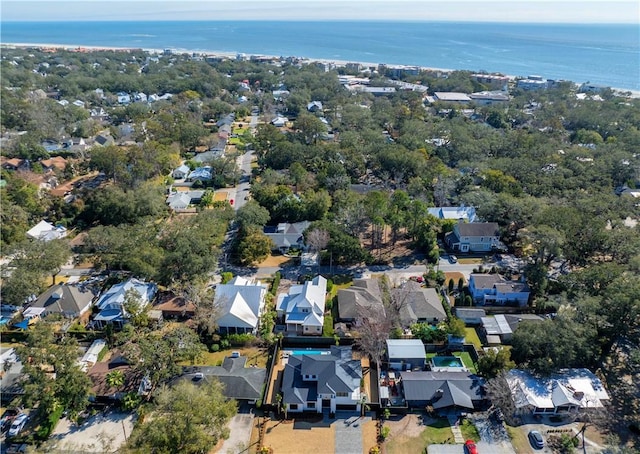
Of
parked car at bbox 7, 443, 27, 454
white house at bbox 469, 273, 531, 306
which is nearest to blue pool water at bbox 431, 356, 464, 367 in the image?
white house at bbox 469, 273, 531, 306

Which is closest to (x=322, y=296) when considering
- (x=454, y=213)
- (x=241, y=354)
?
(x=241, y=354)

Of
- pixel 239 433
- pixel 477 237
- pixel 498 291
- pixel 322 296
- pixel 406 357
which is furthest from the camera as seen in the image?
pixel 477 237

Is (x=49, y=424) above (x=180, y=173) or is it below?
below

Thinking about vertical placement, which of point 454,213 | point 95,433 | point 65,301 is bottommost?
point 95,433

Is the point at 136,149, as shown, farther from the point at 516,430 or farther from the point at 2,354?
the point at 516,430

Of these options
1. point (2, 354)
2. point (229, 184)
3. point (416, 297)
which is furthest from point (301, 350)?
point (229, 184)

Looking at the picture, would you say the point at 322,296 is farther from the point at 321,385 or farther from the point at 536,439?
the point at 536,439

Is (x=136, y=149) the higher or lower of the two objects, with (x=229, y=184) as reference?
higher
